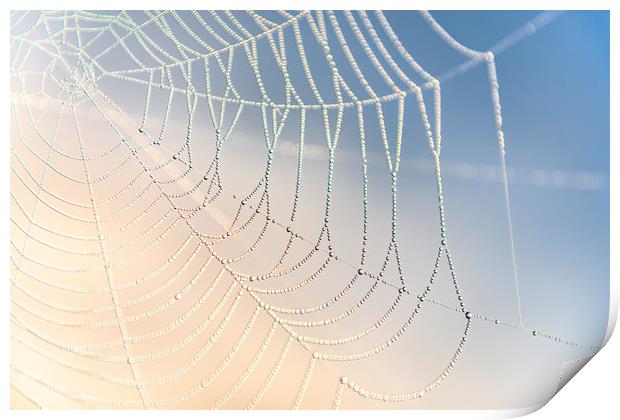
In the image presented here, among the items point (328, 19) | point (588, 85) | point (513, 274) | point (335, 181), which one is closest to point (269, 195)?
point (335, 181)

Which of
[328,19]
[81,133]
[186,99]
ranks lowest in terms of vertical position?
[81,133]

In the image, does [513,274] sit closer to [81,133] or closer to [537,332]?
[537,332]

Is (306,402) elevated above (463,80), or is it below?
below

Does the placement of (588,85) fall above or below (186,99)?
above

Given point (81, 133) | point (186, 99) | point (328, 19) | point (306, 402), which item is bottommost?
point (306, 402)

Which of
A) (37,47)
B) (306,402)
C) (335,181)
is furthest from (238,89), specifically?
(306,402)

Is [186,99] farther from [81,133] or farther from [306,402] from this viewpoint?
[306,402]
